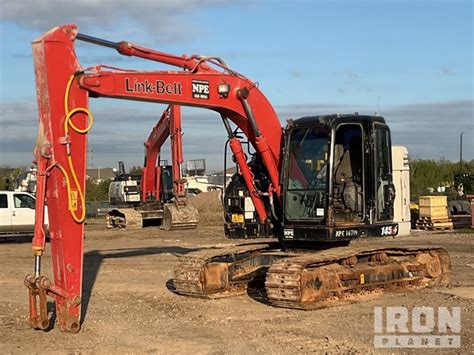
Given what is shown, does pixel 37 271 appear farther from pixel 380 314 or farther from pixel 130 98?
pixel 380 314

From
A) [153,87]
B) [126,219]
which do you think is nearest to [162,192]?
[126,219]

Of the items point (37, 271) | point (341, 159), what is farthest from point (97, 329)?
point (341, 159)

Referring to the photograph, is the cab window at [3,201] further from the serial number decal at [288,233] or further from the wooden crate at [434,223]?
the wooden crate at [434,223]

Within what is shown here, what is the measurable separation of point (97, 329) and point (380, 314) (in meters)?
Result: 4.01

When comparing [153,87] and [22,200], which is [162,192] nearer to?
[22,200]

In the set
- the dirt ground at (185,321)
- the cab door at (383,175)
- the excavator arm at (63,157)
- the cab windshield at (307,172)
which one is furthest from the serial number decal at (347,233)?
the excavator arm at (63,157)

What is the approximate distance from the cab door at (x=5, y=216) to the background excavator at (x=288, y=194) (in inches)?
532

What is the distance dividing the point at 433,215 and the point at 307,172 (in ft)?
56.5

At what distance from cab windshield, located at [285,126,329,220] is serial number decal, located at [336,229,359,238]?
383mm

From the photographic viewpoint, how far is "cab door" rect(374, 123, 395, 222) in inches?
484

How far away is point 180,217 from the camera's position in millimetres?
28484

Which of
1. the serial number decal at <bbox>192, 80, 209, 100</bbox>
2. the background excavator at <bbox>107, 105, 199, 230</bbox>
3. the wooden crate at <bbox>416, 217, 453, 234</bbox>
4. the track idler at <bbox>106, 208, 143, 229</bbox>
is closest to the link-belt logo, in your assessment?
the serial number decal at <bbox>192, 80, 209, 100</bbox>

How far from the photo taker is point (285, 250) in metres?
12.8

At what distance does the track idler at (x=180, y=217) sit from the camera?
93.4 feet
